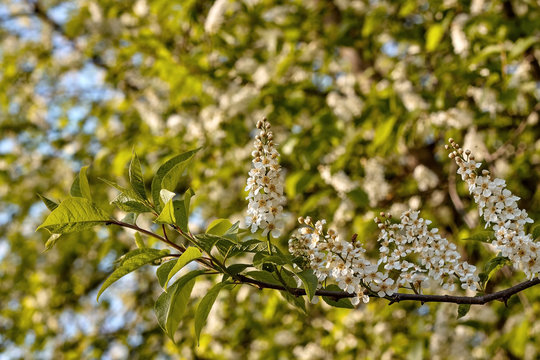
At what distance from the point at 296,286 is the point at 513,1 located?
3139mm

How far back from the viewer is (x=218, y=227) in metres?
1.29

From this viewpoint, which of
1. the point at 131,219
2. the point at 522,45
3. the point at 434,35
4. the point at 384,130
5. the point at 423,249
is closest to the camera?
the point at 423,249

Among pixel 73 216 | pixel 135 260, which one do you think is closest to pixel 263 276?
pixel 135 260

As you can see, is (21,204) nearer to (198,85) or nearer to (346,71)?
(198,85)

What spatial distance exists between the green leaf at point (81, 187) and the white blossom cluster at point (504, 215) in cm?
79

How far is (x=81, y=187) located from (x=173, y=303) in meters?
0.35

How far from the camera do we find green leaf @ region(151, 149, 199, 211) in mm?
1207

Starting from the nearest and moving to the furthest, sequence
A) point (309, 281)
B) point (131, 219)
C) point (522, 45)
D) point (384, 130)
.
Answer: point (309, 281), point (131, 219), point (522, 45), point (384, 130)

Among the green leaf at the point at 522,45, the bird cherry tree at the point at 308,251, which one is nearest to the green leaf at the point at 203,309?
the bird cherry tree at the point at 308,251

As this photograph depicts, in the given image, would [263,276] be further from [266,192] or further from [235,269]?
[266,192]

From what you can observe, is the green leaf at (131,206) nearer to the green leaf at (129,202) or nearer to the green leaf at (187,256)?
the green leaf at (129,202)

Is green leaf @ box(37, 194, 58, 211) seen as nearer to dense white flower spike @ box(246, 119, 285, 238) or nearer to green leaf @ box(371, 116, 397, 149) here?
dense white flower spike @ box(246, 119, 285, 238)

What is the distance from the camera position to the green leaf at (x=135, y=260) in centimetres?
111

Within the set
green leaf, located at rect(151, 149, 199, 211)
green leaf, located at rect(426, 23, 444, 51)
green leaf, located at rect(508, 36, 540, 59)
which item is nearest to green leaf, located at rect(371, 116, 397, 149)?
green leaf, located at rect(426, 23, 444, 51)
